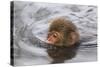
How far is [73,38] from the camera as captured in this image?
91.9 inches

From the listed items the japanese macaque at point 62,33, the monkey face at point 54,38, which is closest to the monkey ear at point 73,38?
the japanese macaque at point 62,33

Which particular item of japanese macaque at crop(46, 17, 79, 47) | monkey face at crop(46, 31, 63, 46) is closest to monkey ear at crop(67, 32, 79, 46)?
japanese macaque at crop(46, 17, 79, 47)

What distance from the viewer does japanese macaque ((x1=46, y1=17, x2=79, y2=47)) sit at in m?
2.24

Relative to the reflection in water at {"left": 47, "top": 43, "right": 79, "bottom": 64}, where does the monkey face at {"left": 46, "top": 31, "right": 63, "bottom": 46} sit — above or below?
above

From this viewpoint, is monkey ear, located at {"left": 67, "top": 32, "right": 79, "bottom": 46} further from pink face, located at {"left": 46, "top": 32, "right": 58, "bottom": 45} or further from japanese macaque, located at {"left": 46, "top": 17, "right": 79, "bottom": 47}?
pink face, located at {"left": 46, "top": 32, "right": 58, "bottom": 45}

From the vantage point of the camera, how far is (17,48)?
211 centimetres

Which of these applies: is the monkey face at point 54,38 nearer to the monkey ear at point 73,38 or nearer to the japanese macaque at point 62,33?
the japanese macaque at point 62,33

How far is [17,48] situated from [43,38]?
0.32m

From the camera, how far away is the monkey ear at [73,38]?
91.1 inches

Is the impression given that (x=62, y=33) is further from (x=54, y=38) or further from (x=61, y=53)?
(x=61, y=53)

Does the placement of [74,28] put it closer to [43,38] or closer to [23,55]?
[43,38]

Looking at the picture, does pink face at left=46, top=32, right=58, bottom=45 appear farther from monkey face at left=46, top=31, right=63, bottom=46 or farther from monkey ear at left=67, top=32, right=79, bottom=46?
→ monkey ear at left=67, top=32, right=79, bottom=46

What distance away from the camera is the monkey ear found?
2314mm
